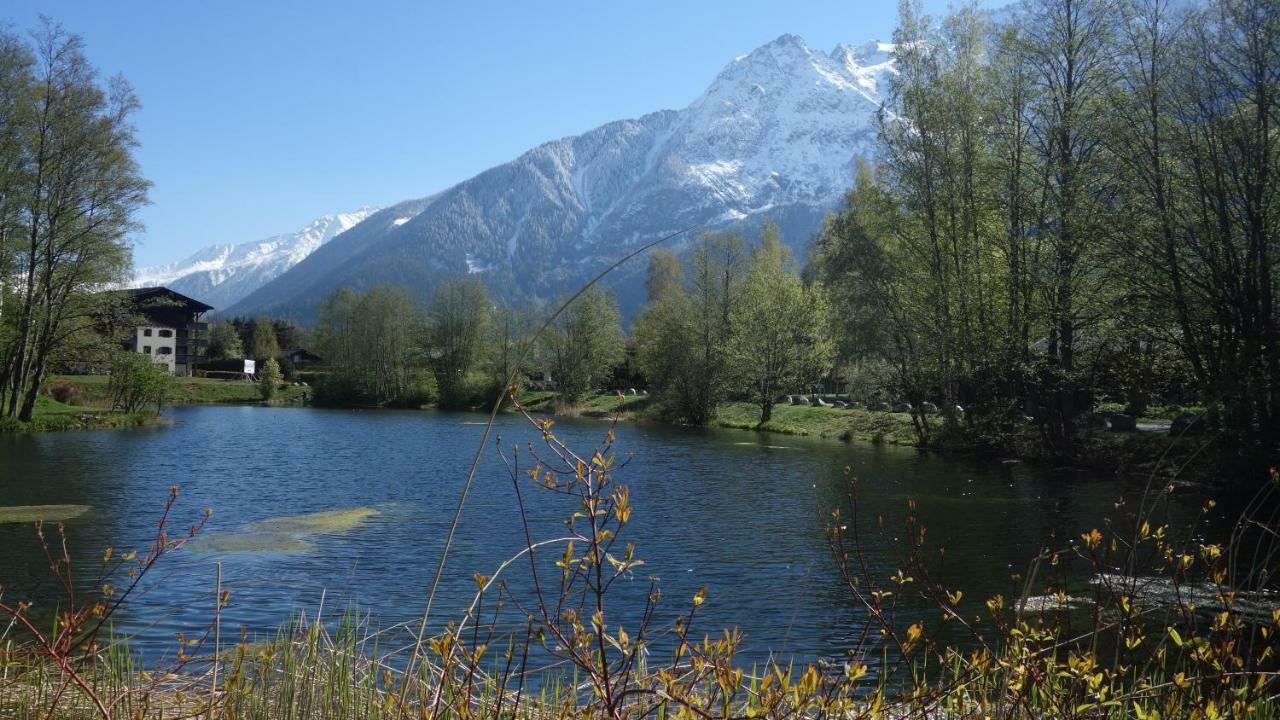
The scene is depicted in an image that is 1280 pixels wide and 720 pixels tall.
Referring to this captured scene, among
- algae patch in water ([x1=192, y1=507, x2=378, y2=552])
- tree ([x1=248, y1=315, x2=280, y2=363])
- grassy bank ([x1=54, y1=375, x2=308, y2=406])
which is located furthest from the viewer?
tree ([x1=248, y1=315, x2=280, y2=363])

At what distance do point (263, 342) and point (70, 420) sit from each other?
88.1 metres

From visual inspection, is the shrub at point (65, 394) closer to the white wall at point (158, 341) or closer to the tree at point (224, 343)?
the white wall at point (158, 341)

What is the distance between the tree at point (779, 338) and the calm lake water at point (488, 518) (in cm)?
1481

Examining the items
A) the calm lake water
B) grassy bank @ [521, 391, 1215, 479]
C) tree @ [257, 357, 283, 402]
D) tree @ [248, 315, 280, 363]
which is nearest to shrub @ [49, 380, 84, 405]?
the calm lake water

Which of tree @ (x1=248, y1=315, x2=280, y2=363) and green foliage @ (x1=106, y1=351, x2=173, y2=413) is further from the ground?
tree @ (x1=248, y1=315, x2=280, y2=363)

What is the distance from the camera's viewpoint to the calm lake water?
12602 mm

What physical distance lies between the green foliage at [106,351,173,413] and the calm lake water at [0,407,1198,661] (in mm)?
7982

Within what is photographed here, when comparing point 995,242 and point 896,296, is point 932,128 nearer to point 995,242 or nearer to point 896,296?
point 995,242

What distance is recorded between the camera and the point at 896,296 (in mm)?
38719

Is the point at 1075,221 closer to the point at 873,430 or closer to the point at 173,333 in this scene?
the point at 873,430

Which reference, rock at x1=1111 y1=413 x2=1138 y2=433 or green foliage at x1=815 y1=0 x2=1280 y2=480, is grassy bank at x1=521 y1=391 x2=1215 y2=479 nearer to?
rock at x1=1111 y1=413 x2=1138 y2=433

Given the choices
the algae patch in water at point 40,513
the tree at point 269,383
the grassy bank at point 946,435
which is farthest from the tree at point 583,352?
the algae patch in water at point 40,513

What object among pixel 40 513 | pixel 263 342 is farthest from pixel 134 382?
pixel 263 342

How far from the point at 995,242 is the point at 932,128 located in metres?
5.12
